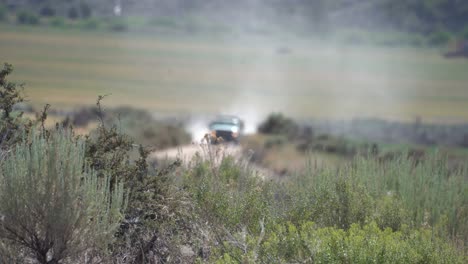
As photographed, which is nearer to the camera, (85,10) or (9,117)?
(9,117)

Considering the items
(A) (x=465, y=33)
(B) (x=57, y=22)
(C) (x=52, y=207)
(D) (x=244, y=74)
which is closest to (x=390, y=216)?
(C) (x=52, y=207)

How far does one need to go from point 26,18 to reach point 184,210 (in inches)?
2639

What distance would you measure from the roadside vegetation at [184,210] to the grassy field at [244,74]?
201 feet

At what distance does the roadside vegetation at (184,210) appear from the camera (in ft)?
25.5

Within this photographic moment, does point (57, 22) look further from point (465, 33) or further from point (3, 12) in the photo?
point (465, 33)

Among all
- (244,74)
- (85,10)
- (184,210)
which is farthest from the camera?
(244,74)

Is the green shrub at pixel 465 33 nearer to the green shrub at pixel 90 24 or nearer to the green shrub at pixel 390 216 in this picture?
the green shrub at pixel 90 24

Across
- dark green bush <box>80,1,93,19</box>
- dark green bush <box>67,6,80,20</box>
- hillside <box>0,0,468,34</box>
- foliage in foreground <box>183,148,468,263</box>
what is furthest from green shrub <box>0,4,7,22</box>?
foliage in foreground <box>183,148,468,263</box>

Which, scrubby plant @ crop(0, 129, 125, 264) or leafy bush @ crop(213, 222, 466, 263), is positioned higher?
scrubby plant @ crop(0, 129, 125, 264)

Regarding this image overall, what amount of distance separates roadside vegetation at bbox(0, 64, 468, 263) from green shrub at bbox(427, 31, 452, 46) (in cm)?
9490

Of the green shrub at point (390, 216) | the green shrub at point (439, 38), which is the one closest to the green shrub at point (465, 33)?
the green shrub at point (439, 38)

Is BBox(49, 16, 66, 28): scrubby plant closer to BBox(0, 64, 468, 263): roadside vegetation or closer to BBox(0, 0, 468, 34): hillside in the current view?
BBox(0, 0, 468, 34): hillside

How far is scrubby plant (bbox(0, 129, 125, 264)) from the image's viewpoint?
303 inches

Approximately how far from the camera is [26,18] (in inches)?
2881
